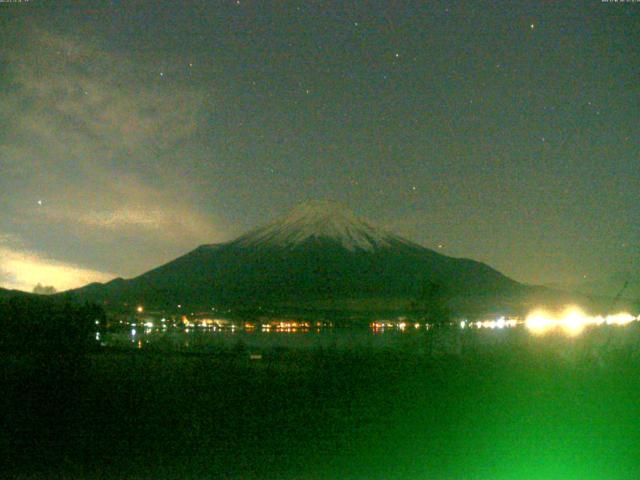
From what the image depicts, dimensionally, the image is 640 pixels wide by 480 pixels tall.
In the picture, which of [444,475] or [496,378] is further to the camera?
[496,378]

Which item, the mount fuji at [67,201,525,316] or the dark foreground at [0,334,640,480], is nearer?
the dark foreground at [0,334,640,480]

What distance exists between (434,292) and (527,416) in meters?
23.7

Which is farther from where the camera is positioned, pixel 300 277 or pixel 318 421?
pixel 300 277

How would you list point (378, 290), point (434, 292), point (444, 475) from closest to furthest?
point (444, 475) < point (434, 292) < point (378, 290)

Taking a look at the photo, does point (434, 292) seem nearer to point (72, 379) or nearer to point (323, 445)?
point (72, 379)

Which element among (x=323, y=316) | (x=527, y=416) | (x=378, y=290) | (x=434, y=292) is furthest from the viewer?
(x=378, y=290)

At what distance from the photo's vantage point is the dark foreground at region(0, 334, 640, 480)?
10328 millimetres

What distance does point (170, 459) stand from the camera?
34.6ft

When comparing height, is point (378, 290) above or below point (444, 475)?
above

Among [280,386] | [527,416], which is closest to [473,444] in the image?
[527,416]

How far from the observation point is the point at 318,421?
1346 cm

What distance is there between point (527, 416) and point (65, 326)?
13.0 m

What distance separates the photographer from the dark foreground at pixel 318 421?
33.9ft

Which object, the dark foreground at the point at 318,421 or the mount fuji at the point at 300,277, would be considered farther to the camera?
the mount fuji at the point at 300,277
